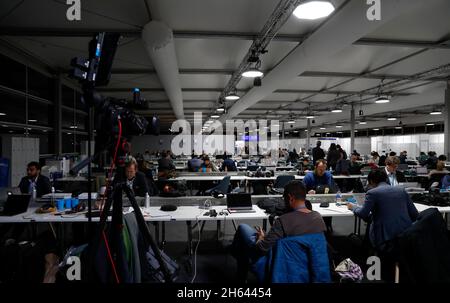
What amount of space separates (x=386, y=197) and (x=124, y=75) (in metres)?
6.86

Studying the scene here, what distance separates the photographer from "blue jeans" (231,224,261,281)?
231 cm

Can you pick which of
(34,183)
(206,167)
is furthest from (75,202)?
(206,167)

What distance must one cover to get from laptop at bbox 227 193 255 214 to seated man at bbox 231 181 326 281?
81 cm

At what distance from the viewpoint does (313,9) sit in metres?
2.73

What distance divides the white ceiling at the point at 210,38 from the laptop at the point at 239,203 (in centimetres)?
258

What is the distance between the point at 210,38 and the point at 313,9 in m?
2.31

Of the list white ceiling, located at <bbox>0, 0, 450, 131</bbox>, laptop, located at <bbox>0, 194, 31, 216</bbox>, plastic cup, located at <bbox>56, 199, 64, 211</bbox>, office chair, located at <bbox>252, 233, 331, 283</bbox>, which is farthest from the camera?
white ceiling, located at <bbox>0, 0, 450, 131</bbox>

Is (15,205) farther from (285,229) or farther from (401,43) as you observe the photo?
(401,43)

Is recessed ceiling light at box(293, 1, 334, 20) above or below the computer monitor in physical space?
above

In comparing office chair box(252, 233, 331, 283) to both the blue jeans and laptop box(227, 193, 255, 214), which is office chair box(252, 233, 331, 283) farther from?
laptop box(227, 193, 255, 214)

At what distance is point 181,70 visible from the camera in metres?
6.95

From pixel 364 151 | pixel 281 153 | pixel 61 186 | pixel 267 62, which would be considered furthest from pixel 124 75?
pixel 364 151

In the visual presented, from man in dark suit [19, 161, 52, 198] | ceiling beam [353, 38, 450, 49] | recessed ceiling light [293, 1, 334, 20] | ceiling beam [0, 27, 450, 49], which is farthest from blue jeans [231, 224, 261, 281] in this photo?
ceiling beam [353, 38, 450, 49]
